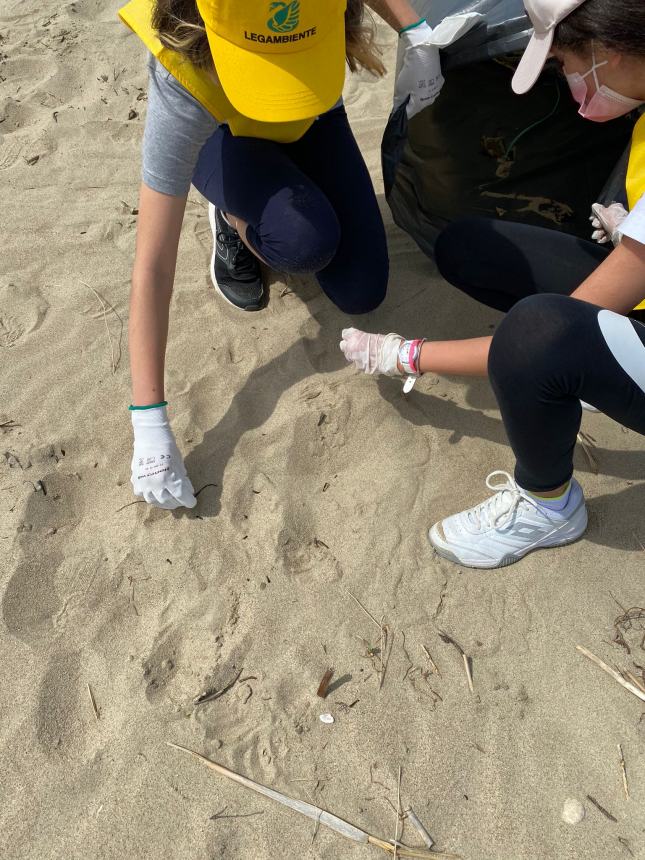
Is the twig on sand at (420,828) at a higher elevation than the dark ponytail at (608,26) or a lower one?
lower

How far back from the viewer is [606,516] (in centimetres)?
166

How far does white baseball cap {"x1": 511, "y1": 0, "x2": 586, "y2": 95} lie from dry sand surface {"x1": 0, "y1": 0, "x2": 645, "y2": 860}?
0.79 metres

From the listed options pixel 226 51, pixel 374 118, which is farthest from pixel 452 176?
pixel 226 51

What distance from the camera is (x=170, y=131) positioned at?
4.95ft

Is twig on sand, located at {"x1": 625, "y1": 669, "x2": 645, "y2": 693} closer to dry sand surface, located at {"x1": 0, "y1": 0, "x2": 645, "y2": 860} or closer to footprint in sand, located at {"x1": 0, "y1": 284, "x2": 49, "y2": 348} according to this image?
dry sand surface, located at {"x1": 0, "y1": 0, "x2": 645, "y2": 860}

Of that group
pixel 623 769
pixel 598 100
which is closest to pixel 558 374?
pixel 598 100

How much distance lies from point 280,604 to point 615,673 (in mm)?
664

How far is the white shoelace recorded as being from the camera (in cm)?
154

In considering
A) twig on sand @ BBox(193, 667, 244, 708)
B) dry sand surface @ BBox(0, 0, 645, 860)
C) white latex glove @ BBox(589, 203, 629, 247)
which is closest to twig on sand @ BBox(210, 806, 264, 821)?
dry sand surface @ BBox(0, 0, 645, 860)

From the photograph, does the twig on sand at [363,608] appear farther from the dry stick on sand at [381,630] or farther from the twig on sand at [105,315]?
the twig on sand at [105,315]

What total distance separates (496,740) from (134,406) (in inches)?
40.0

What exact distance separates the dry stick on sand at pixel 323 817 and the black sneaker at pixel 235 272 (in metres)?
1.19

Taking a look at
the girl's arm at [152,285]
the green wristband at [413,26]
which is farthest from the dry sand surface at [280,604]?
the green wristband at [413,26]

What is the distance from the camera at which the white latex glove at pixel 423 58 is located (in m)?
1.78
